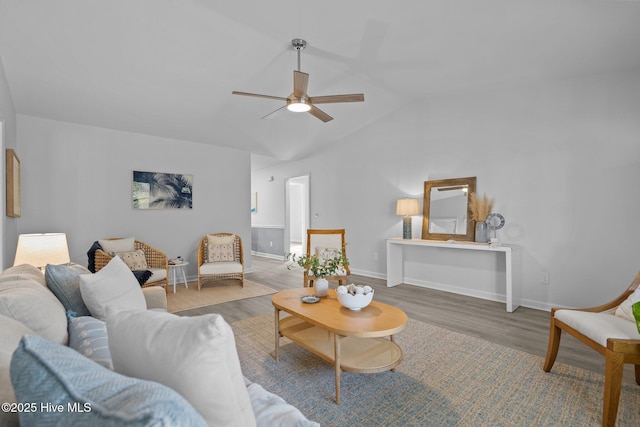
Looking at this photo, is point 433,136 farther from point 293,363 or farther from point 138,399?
point 138,399

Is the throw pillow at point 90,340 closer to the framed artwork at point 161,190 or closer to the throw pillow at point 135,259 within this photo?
the throw pillow at point 135,259

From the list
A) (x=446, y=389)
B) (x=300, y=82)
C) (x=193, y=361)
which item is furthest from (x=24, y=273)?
(x=446, y=389)

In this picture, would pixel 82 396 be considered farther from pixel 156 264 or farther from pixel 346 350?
pixel 156 264

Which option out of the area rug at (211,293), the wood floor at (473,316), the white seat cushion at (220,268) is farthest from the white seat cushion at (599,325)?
the white seat cushion at (220,268)

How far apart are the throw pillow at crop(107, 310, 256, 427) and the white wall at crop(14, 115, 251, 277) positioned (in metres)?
3.88

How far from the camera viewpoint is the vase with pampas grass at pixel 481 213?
13.3ft

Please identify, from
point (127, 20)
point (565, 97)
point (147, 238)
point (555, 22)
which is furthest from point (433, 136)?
point (147, 238)

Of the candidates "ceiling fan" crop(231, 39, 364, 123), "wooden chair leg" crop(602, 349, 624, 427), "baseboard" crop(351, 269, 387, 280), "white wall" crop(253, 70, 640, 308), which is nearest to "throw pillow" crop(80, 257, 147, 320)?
"ceiling fan" crop(231, 39, 364, 123)

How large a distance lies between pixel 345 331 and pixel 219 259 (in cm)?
356

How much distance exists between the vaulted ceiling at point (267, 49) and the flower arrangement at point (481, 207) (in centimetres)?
149

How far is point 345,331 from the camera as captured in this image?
6.19 ft

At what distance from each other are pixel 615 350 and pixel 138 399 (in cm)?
228

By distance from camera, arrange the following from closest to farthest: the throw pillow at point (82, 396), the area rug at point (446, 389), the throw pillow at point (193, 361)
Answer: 1. the throw pillow at point (82, 396)
2. the throw pillow at point (193, 361)
3. the area rug at point (446, 389)

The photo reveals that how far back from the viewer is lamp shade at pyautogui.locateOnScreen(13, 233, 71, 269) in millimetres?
2584
